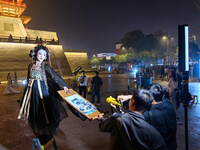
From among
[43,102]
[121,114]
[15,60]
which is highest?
[15,60]

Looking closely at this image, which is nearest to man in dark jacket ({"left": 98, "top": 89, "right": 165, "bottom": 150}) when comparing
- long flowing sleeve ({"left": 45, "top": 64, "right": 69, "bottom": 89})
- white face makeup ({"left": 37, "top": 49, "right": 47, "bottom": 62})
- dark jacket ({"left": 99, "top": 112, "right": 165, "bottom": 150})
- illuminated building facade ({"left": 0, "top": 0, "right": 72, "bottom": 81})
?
dark jacket ({"left": 99, "top": 112, "right": 165, "bottom": 150})

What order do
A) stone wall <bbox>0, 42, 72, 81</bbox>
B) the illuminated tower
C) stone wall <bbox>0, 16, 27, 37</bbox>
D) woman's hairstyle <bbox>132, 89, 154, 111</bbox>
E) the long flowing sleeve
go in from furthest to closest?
the illuminated tower, stone wall <bbox>0, 16, 27, 37</bbox>, stone wall <bbox>0, 42, 72, 81</bbox>, the long flowing sleeve, woman's hairstyle <bbox>132, 89, 154, 111</bbox>

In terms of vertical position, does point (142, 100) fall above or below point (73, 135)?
above

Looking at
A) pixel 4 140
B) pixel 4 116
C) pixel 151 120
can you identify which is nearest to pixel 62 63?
pixel 4 116

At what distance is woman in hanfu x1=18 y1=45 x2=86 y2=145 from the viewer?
316 centimetres

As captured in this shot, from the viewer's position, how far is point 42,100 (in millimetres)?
3201

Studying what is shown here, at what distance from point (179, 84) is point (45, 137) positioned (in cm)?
586

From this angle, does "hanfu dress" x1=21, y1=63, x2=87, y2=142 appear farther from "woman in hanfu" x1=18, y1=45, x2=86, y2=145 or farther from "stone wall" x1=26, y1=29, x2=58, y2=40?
"stone wall" x1=26, y1=29, x2=58, y2=40

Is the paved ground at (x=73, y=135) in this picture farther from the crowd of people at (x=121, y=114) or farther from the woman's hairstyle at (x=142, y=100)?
the woman's hairstyle at (x=142, y=100)

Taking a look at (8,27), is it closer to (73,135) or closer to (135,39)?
(135,39)

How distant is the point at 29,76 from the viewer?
349cm

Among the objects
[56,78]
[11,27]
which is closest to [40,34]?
[11,27]

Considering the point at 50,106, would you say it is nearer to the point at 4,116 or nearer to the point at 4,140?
the point at 4,140

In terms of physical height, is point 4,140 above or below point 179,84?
below
